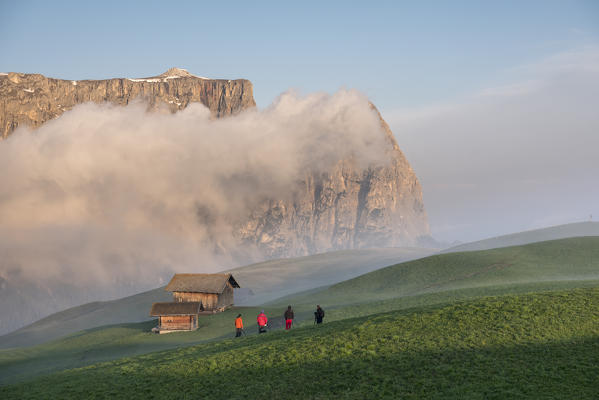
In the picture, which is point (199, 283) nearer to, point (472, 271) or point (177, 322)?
point (177, 322)

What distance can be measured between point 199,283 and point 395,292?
29355 millimetres

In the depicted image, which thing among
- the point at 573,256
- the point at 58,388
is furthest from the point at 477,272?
the point at 58,388

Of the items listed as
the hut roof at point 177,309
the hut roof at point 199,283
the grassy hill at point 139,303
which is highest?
the hut roof at point 199,283

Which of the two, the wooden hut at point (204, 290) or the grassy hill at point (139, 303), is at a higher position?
the wooden hut at point (204, 290)

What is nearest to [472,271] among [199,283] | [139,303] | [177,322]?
[199,283]

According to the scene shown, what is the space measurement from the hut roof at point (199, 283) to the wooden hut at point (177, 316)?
10160mm

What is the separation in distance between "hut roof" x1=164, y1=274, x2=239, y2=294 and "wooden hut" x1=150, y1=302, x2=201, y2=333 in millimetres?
10160

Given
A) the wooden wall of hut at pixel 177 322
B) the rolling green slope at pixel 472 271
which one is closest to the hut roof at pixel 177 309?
the wooden wall of hut at pixel 177 322

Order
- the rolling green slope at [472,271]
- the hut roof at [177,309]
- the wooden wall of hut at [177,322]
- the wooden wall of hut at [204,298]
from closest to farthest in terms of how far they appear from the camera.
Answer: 1. the hut roof at [177,309]
2. the wooden wall of hut at [177,322]
3. the rolling green slope at [472,271]
4. the wooden wall of hut at [204,298]

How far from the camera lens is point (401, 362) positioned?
2598cm

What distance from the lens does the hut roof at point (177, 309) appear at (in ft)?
202

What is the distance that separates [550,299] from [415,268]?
54.5 m

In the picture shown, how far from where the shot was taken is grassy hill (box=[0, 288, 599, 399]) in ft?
75.6

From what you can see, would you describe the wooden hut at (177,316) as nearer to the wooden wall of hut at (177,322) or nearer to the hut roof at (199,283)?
the wooden wall of hut at (177,322)
